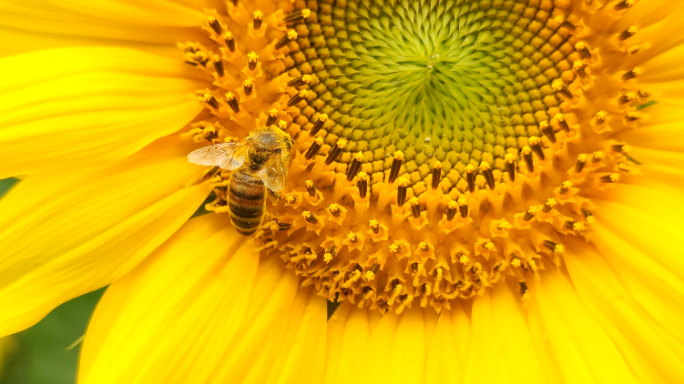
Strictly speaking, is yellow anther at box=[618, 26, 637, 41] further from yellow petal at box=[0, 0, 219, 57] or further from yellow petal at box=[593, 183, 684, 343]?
yellow petal at box=[0, 0, 219, 57]

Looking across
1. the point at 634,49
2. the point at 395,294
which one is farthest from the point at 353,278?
the point at 634,49

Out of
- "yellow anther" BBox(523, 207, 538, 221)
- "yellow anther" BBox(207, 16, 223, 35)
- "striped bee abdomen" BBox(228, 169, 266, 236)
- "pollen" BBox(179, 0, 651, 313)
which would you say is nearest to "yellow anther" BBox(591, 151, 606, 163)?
"pollen" BBox(179, 0, 651, 313)

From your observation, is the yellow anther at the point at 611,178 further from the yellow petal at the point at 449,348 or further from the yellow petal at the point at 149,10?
the yellow petal at the point at 149,10

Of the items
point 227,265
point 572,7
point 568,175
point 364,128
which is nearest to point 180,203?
point 227,265

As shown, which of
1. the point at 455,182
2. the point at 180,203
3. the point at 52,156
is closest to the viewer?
the point at 52,156

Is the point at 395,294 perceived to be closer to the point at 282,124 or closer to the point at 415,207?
the point at 415,207

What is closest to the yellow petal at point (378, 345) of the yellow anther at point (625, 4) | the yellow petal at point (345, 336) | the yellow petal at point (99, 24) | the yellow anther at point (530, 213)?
the yellow petal at point (345, 336)

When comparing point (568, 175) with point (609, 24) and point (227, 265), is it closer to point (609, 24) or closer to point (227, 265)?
point (609, 24)
